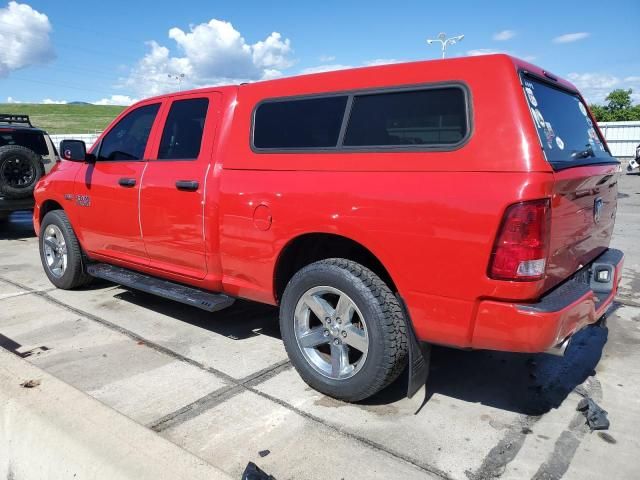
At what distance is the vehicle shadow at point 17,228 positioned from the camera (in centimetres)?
926

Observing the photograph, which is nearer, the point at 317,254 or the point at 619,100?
the point at 317,254

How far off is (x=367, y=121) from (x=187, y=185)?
1.51 metres

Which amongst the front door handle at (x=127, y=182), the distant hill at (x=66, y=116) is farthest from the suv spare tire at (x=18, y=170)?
the distant hill at (x=66, y=116)

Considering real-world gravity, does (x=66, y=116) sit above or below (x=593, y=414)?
above

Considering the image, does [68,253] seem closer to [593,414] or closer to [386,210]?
[386,210]

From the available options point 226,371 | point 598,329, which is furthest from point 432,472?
point 598,329

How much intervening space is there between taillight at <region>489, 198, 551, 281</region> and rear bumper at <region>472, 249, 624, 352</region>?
6.3 inches

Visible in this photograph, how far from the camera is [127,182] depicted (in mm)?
4512

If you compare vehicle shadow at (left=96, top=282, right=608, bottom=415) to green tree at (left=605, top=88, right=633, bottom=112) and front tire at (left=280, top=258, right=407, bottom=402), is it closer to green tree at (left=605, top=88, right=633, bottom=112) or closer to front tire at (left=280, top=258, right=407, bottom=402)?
front tire at (left=280, top=258, right=407, bottom=402)

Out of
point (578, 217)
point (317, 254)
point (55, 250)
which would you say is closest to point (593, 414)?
point (578, 217)

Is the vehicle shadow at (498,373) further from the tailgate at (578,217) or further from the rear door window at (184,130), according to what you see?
the rear door window at (184,130)

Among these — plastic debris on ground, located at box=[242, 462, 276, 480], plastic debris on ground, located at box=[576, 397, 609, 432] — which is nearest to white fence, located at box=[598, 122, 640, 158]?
plastic debris on ground, located at box=[576, 397, 609, 432]

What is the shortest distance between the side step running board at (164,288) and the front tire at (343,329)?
679mm

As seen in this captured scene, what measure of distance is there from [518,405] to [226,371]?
192cm
